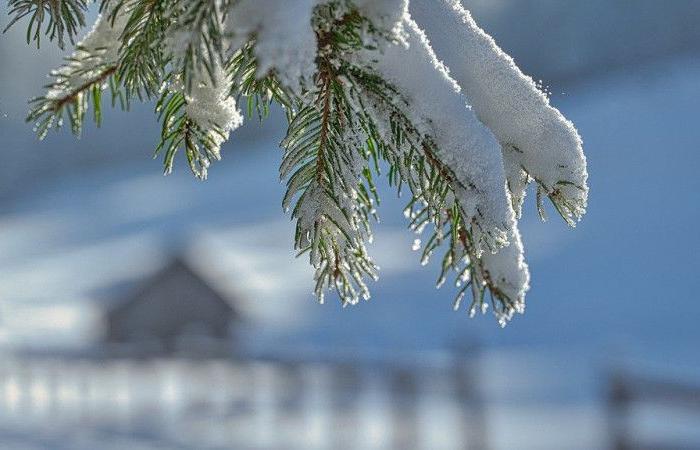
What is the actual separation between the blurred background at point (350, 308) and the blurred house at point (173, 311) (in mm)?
45

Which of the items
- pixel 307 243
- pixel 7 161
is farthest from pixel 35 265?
pixel 307 243

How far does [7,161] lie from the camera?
58.0 meters

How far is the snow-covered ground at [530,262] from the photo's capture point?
1977cm

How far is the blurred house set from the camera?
17.2 meters

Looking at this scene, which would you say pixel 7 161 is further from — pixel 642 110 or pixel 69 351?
pixel 69 351

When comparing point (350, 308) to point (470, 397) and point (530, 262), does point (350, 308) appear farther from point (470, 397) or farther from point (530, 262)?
point (470, 397)

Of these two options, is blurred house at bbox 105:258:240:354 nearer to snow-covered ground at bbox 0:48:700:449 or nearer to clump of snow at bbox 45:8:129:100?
snow-covered ground at bbox 0:48:700:449

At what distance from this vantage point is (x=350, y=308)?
2995 centimetres

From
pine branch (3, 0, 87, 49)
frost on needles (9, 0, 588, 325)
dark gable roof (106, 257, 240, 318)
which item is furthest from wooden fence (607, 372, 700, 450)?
dark gable roof (106, 257, 240, 318)

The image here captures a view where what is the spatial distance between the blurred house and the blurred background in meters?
0.05

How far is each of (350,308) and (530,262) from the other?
699 cm

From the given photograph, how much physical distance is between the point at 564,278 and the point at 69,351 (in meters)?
22.4

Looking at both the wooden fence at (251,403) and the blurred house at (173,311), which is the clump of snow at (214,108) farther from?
the blurred house at (173,311)

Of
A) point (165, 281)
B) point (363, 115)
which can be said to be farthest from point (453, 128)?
point (165, 281)
